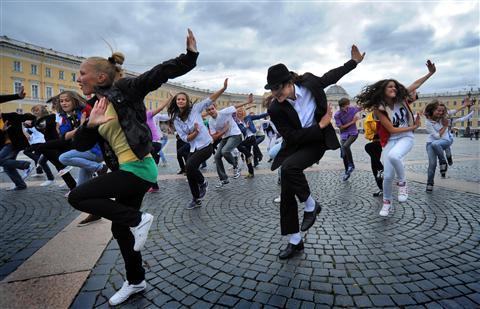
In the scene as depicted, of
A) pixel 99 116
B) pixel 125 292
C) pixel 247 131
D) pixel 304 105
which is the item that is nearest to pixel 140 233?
pixel 125 292

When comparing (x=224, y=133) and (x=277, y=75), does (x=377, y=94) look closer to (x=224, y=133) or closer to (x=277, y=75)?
(x=277, y=75)

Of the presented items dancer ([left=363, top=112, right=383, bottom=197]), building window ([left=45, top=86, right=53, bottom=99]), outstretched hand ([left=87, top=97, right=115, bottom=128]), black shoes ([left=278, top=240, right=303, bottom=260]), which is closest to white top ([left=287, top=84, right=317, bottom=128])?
black shoes ([left=278, top=240, right=303, bottom=260])

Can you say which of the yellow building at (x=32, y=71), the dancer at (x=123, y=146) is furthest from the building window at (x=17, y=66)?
the dancer at (x=123, y=146)

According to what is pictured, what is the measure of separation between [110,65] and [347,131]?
6.44 m

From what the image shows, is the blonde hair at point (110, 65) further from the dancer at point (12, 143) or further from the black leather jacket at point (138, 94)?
the dancer at point (12, 143)

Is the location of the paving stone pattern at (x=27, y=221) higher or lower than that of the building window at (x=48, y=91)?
lower

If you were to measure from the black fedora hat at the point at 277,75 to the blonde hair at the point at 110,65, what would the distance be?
151 centimetres

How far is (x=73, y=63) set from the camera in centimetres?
6512

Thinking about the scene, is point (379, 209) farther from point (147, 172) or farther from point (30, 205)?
point (30, 205)

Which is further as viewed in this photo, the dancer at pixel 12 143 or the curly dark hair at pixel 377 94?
the dancer at pixel 12 143

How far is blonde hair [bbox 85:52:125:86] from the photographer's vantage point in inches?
97.1

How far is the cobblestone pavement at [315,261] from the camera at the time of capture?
2393 mm

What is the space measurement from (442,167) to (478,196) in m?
1.79

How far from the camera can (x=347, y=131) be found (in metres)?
7.59
